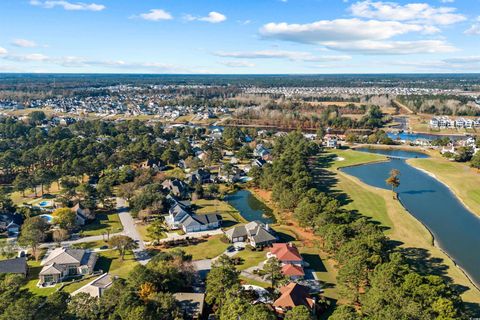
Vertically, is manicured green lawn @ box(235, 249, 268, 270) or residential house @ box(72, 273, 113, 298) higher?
residential house @ box(72, 273, 113, 298)

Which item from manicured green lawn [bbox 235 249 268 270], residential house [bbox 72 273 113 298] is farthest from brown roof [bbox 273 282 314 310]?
residential house [bbox 72 273 113 298]

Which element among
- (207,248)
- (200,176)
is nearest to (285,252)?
(207,248)

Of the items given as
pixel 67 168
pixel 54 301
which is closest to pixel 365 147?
pixel 67 168

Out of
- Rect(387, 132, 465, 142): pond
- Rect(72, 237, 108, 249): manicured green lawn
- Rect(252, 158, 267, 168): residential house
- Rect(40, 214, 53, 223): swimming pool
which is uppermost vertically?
Rect(387, 132, 465, 142): pond

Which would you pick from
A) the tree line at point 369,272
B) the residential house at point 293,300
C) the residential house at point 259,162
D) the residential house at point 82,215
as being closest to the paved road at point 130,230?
the residential house at point 82,215

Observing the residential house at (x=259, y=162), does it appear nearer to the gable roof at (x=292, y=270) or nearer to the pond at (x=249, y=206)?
the pond at (x=249, y=206)

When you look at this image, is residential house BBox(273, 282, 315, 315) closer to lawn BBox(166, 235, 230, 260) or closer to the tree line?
the tree line
